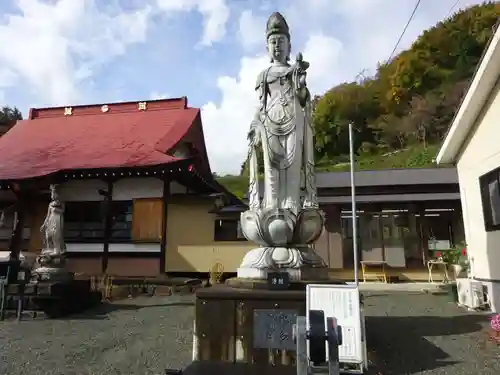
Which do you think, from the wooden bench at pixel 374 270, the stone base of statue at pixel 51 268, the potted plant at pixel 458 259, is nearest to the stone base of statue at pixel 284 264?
the stone base of statue at pixel 51 268

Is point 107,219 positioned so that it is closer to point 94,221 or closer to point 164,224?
point 94,221

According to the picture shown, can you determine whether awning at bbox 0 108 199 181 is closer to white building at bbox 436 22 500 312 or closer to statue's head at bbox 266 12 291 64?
statue's head at bbox 266 12 291 64

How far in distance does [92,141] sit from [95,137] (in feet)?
1.45

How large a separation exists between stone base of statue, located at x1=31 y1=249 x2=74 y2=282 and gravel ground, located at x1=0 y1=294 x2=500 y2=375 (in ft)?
3.40

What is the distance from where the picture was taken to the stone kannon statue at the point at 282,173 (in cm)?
458

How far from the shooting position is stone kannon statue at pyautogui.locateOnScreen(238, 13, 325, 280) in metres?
4.58

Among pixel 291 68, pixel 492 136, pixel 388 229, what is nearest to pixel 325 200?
pixel 388 229

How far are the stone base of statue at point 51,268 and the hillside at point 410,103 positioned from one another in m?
23.3

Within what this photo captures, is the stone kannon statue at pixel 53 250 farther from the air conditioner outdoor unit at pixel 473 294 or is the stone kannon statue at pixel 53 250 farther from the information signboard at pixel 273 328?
the air conditioner outdoor unit at pixel 473 294

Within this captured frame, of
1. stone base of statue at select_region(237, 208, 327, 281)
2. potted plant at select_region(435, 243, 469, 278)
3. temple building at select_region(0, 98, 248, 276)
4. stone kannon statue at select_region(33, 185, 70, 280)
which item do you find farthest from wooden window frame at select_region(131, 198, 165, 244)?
potted plant at select_region(435, 243, 469, 278)

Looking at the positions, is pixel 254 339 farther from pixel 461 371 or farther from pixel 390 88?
pixel 390 88

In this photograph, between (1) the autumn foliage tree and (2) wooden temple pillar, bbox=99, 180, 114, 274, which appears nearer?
(2) wooden temple pillar, bbox=99, 180, 114, 274

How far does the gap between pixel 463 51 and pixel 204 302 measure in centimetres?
3796

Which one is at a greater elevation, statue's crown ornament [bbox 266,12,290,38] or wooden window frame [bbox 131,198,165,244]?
statue's crown ornament [bbox 266,12,290,38]
